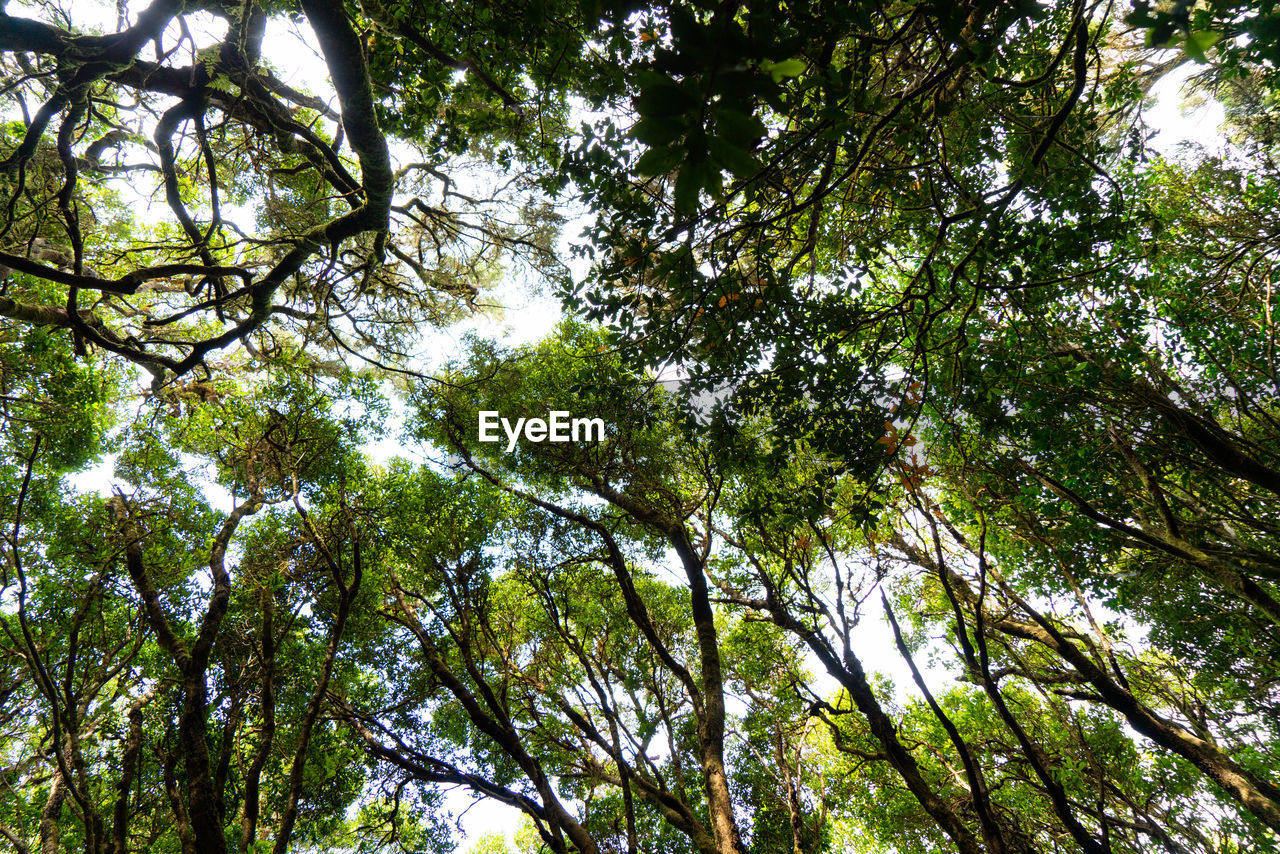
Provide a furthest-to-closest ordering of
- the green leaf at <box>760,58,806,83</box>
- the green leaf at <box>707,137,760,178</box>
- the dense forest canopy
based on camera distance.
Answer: the dense forest canopy < the green leaf at <box>707,137,760,178</box> < the green leaf at <box>760,58,806,83</box>

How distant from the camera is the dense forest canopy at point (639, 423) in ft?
11.2

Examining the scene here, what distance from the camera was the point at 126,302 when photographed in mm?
6664

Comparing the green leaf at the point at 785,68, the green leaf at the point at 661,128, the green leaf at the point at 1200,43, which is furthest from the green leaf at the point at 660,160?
the green leaf at the point at 1200,43

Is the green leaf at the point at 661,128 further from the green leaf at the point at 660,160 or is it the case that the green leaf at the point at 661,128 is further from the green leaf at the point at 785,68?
the green leaf at the point at 785,68

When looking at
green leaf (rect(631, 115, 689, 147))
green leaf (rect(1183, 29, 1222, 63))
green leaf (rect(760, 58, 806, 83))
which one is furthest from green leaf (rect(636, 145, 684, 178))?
green leaf (rect(1183, 29, 1222, 63))

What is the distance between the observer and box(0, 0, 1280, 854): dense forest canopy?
3.43 meters

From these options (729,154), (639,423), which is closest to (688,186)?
(729,154)

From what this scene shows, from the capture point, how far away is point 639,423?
159 inches

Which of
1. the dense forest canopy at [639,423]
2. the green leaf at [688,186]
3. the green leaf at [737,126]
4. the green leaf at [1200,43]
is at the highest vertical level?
the dense forest canopy at [639,423]

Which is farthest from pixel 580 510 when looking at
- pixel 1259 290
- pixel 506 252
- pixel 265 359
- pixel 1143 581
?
pixel 1259 290

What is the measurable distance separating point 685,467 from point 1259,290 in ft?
24.5

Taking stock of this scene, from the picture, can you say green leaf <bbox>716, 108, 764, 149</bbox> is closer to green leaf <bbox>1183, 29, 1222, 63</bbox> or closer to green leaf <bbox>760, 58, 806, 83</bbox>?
green leaf <bbox>760, 58, 806, 83</bbox>

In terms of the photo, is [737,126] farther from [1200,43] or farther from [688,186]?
[1200,43]

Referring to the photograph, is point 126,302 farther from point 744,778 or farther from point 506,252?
point 744,778
